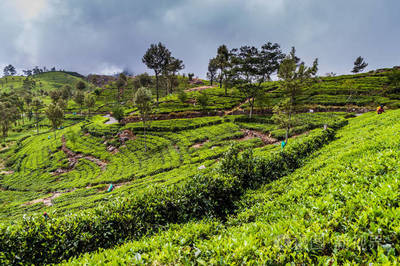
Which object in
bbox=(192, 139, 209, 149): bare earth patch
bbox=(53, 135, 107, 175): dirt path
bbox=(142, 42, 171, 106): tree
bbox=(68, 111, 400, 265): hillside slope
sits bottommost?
bbox=(53, 135, 107, 175): dirt path

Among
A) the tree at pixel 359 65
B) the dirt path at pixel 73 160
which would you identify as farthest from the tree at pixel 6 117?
the tree at pixel 359 65

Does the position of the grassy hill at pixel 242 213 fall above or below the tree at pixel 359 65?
below

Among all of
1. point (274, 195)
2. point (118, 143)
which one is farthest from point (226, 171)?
point (118, 143)

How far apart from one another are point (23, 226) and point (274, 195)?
1075 cm

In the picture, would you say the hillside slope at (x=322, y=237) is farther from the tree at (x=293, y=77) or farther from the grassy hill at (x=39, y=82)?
the grassy hill at (x=39, y=82)

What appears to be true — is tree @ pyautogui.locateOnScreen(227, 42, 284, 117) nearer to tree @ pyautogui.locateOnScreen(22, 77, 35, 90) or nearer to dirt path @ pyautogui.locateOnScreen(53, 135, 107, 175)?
dirt path @ pyautogui.locateOnScreen(53, 135, 107, 175)

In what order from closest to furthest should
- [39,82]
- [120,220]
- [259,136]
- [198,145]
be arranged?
[120,220] → [259,136] → [198,145] → [39,82]

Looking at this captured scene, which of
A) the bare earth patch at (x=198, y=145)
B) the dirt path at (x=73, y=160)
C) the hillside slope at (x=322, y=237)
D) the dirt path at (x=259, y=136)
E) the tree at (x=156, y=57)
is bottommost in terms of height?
the dirt path at (x=73, y=160)

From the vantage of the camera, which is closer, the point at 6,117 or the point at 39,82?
the point at 6,117

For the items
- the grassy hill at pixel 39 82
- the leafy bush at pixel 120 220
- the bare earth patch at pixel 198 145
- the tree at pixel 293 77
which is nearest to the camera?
the leafy bush at pixel 120 220

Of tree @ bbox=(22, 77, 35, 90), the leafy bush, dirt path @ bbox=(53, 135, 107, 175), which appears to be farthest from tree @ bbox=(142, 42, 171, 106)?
tree @ bbox=(22, 77, 35, 90)

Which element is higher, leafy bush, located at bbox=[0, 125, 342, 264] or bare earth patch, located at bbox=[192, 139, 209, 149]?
leafy bush, located at bbox=[0, 125, 342, 264]

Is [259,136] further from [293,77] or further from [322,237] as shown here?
[322,237]

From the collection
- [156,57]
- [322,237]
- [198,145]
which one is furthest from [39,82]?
[322,237]
